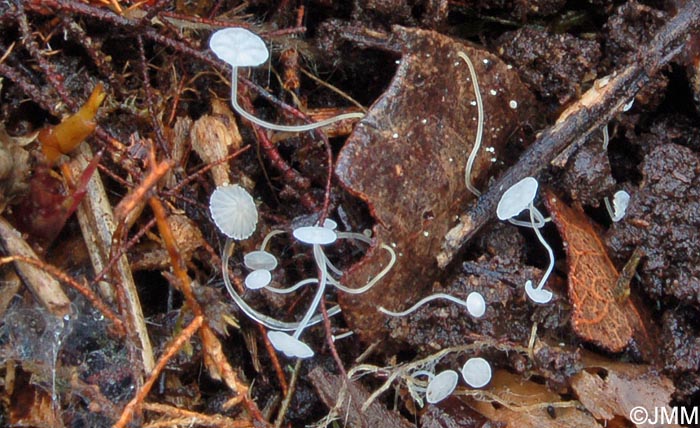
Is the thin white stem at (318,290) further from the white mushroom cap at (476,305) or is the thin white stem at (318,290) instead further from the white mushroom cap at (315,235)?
the white mushroom cap at (476,305)

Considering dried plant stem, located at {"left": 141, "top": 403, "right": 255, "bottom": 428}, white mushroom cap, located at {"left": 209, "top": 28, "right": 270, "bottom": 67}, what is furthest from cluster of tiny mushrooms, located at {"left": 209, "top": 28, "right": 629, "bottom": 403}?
dried plant stem, located at {"left": 141, "top": 403, "right": 255, "bottom": 428}

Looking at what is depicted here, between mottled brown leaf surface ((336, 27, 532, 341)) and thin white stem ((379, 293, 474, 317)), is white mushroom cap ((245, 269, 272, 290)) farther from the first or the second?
thin white stem ((379, 293, 474, 317))

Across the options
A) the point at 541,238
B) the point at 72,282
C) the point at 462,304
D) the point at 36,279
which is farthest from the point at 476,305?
the point at 36,279

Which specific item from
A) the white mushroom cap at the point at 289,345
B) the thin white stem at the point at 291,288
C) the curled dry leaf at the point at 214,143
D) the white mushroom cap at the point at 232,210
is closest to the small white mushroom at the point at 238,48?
the curled dry leaf at the point at 214,143

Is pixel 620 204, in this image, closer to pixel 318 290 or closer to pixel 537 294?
pixel 537 294

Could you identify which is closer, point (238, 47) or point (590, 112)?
point (238, 47)

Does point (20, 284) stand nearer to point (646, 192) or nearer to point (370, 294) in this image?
point (370, 294)
